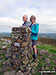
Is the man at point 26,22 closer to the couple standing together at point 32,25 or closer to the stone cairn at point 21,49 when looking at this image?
the couple standing together at point 32,25

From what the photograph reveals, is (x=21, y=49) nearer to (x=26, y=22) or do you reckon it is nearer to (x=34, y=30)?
(x=34, y=30)

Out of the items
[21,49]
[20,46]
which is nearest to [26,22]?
[20,46]

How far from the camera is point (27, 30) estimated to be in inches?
252

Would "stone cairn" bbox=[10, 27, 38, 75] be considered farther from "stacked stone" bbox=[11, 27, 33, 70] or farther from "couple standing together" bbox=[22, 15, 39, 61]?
"couple standing together" bbox=[22, 15, 39, 61]

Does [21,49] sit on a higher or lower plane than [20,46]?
lower

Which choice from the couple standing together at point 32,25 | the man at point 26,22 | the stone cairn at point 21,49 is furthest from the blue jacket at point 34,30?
the stone cairn at point 21,49

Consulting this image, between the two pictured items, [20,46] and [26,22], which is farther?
[20,46]

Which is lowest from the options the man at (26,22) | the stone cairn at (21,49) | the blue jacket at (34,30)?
the stone cairn at (21,49)

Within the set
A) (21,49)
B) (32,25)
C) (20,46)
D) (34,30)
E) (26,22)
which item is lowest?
(21,49)

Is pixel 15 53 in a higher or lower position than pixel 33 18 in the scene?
lower

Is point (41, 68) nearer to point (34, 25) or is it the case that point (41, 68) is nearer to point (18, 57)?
point (18, 57)

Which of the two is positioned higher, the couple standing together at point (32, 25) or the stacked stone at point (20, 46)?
the couple standing together at point (32, 25)

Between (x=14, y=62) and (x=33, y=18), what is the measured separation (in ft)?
11.9

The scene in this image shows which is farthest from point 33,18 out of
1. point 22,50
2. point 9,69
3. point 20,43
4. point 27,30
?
point 9,69
